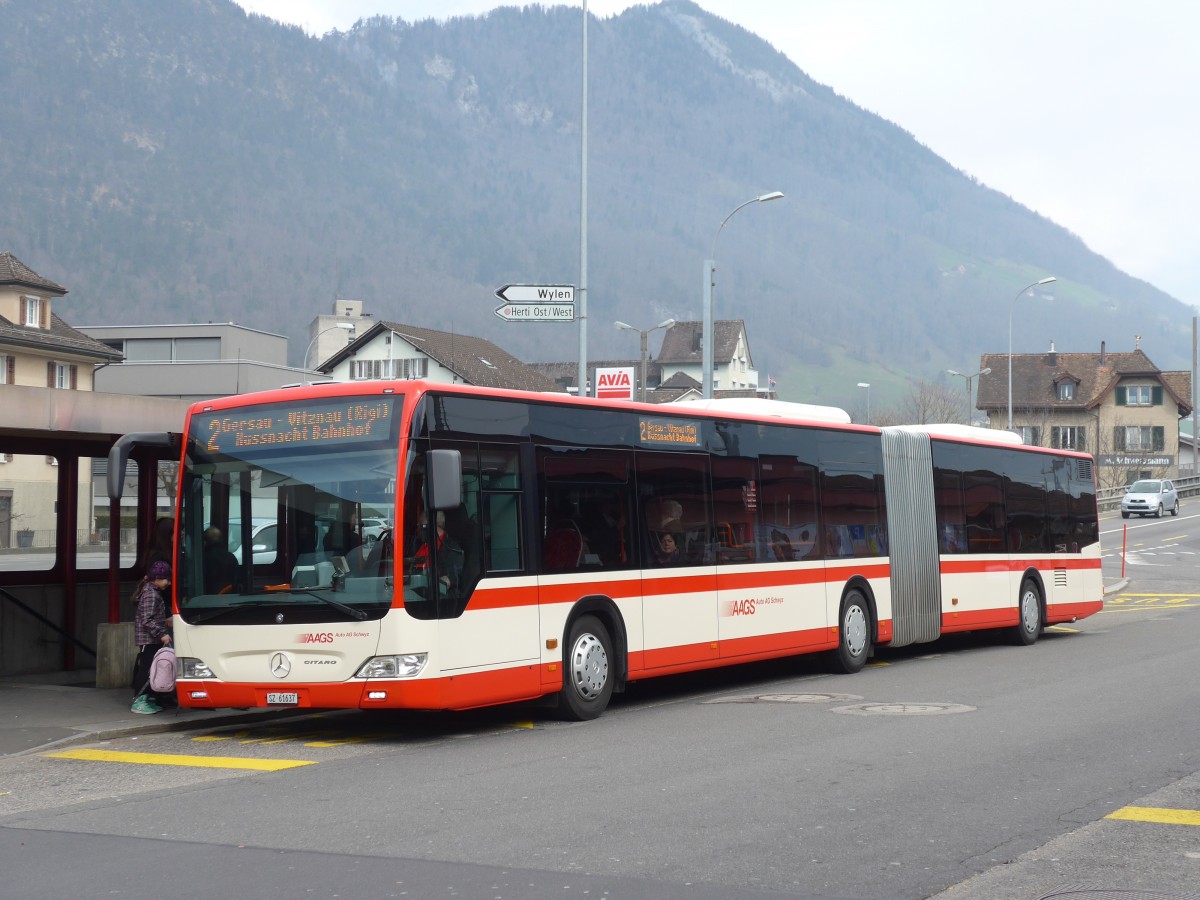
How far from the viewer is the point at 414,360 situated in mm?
95500

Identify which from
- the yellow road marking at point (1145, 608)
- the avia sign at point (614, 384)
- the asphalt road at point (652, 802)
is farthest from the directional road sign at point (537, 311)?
the yellow road marking at point (1145, 608)

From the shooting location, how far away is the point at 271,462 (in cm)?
1221

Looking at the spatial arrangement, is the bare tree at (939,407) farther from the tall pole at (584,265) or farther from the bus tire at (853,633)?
the bus tire at (853,633)

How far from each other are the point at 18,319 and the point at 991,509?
179ft

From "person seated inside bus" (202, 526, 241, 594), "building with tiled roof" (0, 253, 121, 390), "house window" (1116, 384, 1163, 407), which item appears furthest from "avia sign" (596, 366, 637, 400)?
"house window" (1116, 384, 1163, 407)

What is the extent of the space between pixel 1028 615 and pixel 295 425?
44.4 feet

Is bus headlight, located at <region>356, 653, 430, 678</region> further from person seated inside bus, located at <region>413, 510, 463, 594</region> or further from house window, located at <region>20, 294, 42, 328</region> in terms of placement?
house window, located at <region>20, 294, 42, 328</region>

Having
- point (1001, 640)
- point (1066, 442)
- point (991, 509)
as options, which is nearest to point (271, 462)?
point (991, 509)

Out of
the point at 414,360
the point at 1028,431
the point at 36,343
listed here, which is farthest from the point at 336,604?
the point at 1028,431

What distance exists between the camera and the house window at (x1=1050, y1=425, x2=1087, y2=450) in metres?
103

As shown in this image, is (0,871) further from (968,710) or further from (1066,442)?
(1066,442)

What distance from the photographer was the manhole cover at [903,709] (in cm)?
1313

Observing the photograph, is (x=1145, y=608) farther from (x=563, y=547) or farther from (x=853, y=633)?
(x=563, y=547)

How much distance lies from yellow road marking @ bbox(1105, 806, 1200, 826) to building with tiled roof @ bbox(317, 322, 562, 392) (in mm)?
82294
